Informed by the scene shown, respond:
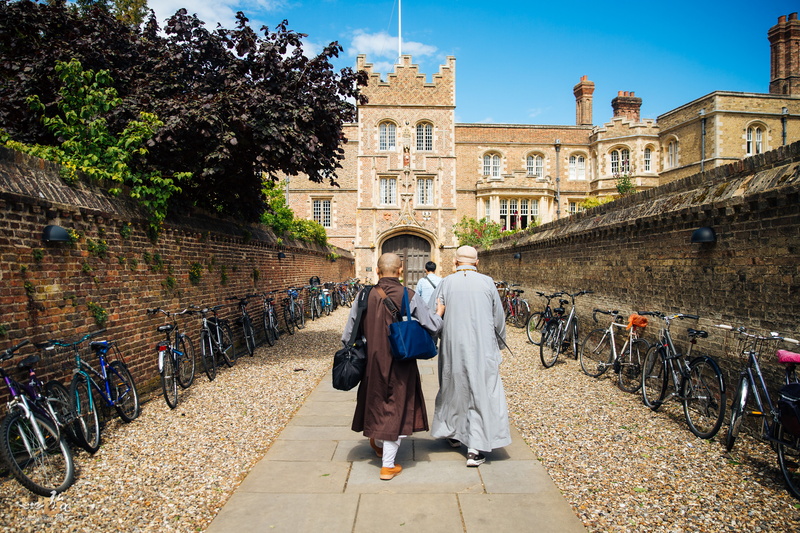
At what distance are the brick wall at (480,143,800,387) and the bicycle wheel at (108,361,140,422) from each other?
625cm

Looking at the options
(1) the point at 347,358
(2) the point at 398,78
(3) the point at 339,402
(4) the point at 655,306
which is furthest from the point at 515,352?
(2) the point at 398,78

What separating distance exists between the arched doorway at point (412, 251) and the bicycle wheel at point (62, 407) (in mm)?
27590

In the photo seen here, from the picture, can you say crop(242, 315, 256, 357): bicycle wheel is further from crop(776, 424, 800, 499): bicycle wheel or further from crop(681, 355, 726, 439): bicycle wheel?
crop(776, 424, 800, 499): bicycle wheel

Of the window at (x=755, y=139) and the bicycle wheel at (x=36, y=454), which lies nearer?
the bicycle wheel at (x=36, y=454)

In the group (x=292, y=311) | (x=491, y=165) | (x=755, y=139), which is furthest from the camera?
(x=491, y=165)

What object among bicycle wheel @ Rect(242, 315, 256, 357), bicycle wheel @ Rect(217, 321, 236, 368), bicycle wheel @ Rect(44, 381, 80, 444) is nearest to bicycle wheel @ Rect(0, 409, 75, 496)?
bicycle wheel @ Rect(44, 381, 80, 444)

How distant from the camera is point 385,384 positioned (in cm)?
402

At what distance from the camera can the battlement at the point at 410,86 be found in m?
31.5

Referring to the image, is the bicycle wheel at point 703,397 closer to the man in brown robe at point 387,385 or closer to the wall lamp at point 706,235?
the wall lamp at point 706,235

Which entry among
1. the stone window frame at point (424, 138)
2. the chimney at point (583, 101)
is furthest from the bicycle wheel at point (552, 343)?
the chimney at point (583, 101)

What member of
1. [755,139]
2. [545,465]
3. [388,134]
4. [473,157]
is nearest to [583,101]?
[473,157]

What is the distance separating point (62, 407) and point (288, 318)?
8454 mm

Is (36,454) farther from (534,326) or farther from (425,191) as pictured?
(425,191)

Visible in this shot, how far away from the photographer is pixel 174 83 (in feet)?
28.8
